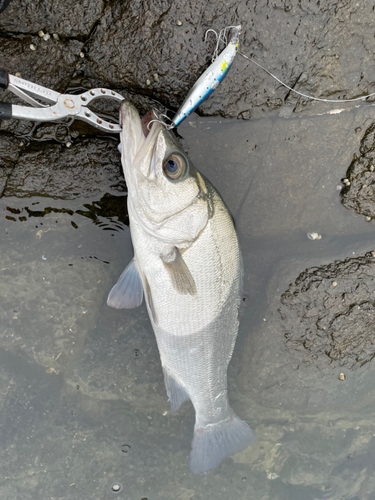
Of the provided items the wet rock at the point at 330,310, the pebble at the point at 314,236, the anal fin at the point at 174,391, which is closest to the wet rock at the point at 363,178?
the pebble at the point at 314,236

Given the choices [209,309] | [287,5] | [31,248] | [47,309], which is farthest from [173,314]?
[287,5]

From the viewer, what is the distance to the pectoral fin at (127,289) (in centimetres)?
233

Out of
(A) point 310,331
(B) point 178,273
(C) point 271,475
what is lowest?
(C) point 271,475

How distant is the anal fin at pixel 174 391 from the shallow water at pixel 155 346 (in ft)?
1.26

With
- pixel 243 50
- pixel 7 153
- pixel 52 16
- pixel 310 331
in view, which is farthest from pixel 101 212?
pixel 310 331

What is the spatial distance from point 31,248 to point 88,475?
2018 millimetres

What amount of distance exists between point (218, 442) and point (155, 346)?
2.91 feet

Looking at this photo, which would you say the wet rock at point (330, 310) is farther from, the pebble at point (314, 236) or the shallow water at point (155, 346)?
the pebble at point (314, 236)

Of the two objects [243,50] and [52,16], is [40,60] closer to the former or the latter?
[52,16]

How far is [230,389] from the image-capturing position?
2.82 metres

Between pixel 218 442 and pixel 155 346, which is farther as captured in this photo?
pixel 155 346

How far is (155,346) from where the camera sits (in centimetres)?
274

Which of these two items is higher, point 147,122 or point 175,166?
point 147,122

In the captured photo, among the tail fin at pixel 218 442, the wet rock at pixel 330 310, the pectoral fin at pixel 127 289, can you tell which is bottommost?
the tail fin at pixel 218 442
